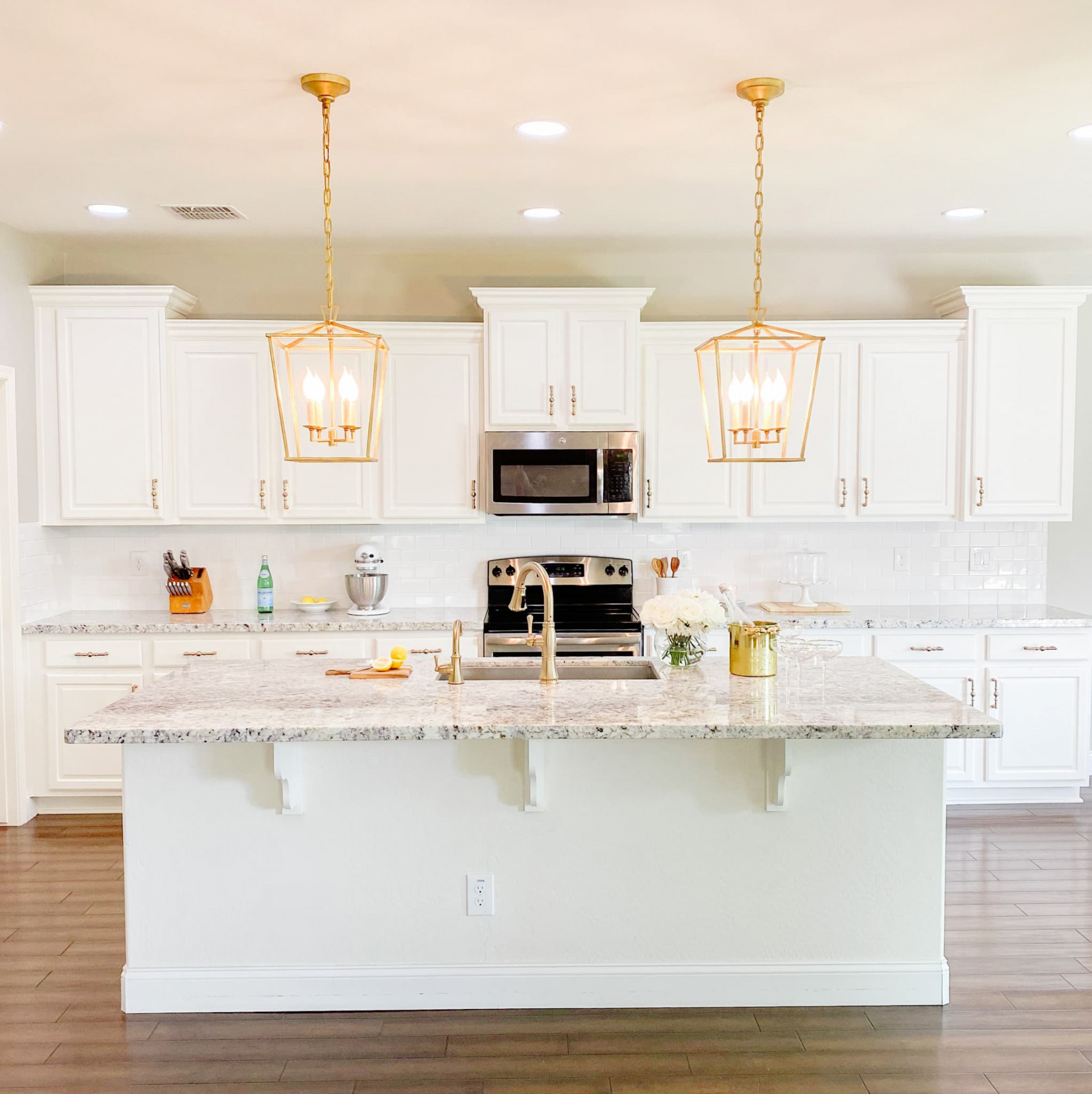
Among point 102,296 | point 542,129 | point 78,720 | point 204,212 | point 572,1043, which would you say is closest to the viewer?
point 572,1043

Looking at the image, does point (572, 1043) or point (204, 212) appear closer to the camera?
point (572, 1043)

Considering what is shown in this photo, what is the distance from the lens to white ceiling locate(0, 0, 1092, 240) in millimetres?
2598

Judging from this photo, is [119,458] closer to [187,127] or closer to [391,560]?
[391,560]

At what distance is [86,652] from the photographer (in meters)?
4.80

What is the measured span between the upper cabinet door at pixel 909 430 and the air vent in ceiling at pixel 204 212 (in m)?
2.98

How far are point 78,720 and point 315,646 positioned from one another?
3.65 feet

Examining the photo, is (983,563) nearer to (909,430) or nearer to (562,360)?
(909,430)

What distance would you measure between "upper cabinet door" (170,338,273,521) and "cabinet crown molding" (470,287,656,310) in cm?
112

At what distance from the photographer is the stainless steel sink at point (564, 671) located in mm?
3400

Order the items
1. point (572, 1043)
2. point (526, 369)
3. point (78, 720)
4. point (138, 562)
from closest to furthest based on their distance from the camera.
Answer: point (572, 1043), point (78, 720), point (526, 369), point (138, 562)

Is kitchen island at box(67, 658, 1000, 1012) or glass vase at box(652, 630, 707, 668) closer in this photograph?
kitchen island at box(67, 658, 1000, 1012)

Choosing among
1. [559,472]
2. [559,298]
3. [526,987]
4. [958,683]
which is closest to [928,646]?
[958,683]

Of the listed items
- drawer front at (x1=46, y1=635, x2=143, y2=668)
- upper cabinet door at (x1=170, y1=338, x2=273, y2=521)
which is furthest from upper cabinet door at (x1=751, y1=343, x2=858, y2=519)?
drawer front at (x1=46, y1=635, x2=143, y2=668)

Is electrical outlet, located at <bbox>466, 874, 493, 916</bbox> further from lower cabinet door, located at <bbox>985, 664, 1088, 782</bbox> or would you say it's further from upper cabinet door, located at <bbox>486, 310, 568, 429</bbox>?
lower cabinet door, located at <bbox>985, 664, 1088, 782</bbox>
